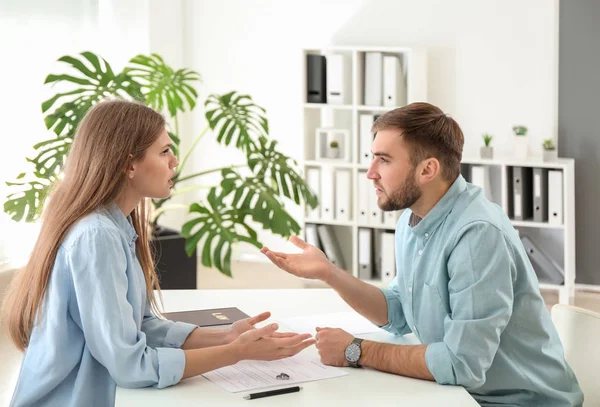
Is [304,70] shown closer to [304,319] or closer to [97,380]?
[304,319]

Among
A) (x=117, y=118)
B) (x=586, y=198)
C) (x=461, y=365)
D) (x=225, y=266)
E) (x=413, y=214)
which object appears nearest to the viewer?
(x=461, y=365)

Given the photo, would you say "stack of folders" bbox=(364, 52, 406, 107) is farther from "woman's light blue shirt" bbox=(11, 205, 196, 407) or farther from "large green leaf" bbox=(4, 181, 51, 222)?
"woman's light blue shirt" bbox=(11, 205, 196, 407)

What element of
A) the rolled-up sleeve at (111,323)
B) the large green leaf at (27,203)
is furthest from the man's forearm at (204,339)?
the large green leaf at (27,203)

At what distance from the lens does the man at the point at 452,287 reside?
189cm

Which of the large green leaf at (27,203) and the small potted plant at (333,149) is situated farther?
the small potted plant at (333,149)

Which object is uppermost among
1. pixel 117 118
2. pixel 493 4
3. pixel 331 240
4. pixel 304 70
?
pixel 493 4

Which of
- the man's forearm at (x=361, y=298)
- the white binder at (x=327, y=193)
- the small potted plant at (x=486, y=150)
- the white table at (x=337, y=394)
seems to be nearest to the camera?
the white table at (x=337, y=394)

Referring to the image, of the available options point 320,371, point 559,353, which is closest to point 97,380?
point 320,371

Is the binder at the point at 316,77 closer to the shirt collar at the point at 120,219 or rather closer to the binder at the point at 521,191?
the binder at the point at 521,191

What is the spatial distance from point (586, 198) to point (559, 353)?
364 cm

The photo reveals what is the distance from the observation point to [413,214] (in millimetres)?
2203

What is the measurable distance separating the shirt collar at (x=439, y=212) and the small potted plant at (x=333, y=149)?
3.67 meters

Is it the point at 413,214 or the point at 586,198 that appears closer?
the point at 413,214

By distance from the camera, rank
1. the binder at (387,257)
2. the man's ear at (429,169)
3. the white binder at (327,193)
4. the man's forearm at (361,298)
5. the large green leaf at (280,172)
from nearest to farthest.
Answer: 1. the man's ear at (429,169)
2. the man's forearm at (361,298)
3. the large green leaf at (280,172)
4. the binder at (387,257)
5. the white binder at (327,193)
